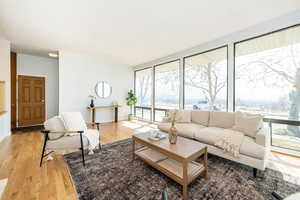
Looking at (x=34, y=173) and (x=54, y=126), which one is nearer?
(x=34, y=173)

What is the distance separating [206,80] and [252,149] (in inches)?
98.2

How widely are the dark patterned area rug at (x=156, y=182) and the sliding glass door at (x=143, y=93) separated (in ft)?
12.8

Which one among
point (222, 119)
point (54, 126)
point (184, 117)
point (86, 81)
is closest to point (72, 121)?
point (54, 126)

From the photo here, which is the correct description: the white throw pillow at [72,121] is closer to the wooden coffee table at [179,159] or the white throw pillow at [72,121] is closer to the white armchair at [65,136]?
the white armchair at [65,136]

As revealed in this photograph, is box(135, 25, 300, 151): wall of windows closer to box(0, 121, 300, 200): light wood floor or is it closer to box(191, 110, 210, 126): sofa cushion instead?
box(191, 110, 210, 126): sofa cushion

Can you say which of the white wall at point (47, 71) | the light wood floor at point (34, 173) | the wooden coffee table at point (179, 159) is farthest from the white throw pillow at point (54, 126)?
the white wall at point (47, 71)

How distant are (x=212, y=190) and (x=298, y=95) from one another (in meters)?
2.73

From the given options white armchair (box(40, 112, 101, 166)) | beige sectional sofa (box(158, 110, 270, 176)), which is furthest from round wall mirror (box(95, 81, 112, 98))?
beige sectional sofa (box(158, 110, 270, 176))

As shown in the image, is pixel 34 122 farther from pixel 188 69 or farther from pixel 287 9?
pixel 287 9

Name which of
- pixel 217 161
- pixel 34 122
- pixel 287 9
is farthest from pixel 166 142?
pixel 34 122

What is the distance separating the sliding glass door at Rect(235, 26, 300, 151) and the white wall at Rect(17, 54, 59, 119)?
681 centimetres

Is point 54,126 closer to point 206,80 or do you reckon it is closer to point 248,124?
Result: point 248,124

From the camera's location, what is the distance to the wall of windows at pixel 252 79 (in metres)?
2.65

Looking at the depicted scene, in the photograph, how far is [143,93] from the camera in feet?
21.1
